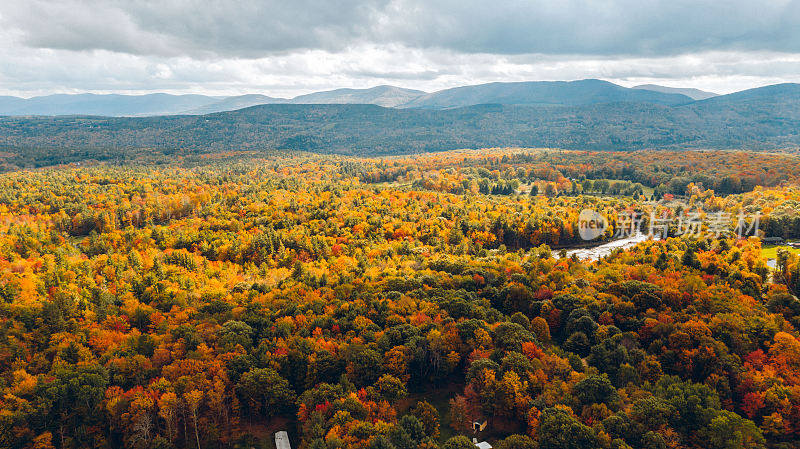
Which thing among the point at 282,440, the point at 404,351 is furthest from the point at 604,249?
the point at 282,440

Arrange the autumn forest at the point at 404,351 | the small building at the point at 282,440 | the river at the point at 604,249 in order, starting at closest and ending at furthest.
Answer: the autumn forest at the point at 404,351, the small building at the point at 282,440, the river at the point at 604,249

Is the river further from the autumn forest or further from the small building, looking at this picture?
the small building

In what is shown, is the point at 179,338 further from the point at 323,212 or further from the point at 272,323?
the point at 323,212

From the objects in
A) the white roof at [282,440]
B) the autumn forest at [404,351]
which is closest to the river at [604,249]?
the autumn forest at [404,351]

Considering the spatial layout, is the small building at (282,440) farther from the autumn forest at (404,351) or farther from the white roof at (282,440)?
the autumn forest at (404,351)

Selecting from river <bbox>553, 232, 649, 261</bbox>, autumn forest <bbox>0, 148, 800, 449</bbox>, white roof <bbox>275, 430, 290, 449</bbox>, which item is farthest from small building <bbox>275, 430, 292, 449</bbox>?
river <bbox>553, 232, 649, 261</bbox>

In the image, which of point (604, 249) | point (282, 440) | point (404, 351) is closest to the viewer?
point (282, 440)

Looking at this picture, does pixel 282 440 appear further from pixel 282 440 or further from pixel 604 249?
pixel 604 249

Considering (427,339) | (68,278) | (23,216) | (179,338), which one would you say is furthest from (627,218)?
(23,216)
